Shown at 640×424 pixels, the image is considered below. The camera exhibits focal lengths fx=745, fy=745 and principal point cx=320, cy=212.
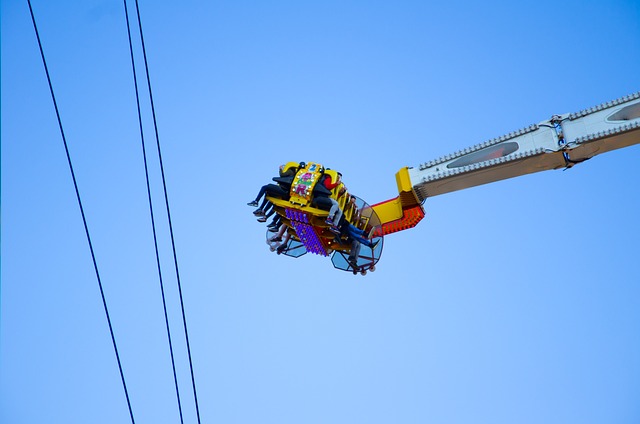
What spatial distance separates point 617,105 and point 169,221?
1297 centimetres

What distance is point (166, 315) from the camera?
63.3 ft

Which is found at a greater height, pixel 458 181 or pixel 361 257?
pixel 458 181

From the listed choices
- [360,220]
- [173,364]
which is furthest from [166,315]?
[360,220]

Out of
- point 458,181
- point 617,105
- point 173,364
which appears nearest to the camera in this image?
point 173,364

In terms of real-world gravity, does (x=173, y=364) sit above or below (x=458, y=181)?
below

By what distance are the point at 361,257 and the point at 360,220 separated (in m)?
1.36

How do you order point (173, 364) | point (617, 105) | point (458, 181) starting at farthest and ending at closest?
point (458, 181)
point (617, 105)
point (173, 364)

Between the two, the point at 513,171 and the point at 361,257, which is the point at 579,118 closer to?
the point at 513,171

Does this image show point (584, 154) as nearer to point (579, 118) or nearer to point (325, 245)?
point (579, 118)

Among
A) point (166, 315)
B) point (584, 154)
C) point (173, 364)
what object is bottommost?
point (173, 364)

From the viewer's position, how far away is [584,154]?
71.6 feet

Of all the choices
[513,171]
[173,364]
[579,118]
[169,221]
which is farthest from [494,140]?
[173,364]

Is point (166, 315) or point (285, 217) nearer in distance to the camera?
point (166, 315)

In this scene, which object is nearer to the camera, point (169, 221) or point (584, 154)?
point (169, 221)
